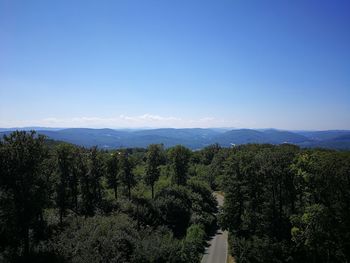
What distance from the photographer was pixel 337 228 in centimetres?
2862

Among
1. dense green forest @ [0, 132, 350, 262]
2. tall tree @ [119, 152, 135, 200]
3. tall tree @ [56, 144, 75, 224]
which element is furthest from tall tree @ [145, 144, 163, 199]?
tall tree @ [56, 144, 75, 224]

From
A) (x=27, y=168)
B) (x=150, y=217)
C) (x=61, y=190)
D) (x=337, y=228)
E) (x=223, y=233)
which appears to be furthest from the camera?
(x=223, y=233)

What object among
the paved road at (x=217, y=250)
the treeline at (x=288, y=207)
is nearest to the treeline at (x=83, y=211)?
the paved road at (x=217, y=250)

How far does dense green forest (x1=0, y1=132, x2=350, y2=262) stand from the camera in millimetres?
26578

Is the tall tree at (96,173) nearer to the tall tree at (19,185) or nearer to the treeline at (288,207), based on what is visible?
the tall tree at (19,185)

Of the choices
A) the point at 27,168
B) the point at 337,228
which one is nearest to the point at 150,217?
the point at 27,168

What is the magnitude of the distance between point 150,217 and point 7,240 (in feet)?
66.1

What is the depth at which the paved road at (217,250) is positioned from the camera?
38.3 metres

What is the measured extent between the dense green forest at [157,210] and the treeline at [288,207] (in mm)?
101

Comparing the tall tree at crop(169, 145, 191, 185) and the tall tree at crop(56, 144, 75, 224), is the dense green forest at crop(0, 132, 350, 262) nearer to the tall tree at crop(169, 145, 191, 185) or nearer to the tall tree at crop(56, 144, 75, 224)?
the tall tree at crop(56, 144, 75, 224)

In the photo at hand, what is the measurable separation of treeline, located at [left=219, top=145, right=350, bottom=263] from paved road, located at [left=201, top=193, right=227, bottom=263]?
208 centimetres

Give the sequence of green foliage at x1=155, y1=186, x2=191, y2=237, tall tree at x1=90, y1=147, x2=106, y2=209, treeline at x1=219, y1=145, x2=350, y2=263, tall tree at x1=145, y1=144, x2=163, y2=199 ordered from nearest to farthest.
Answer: treeline at x1=219, y1=145, x2=350, y2=263
tall tree at x1=90, y1=147, x2=106, y2=209
green foliage at x1=155, y1=186, x2=191, y2=237
tall tree at x1=145, y1=144, x2=163, y2=199

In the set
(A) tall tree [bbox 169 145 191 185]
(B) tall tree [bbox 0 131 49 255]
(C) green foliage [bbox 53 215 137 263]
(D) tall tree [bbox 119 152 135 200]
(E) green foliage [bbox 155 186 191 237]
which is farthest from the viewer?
(A) tall tree [bbox 169 145 191 185]

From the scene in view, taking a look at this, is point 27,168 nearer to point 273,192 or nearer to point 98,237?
point 98,237
